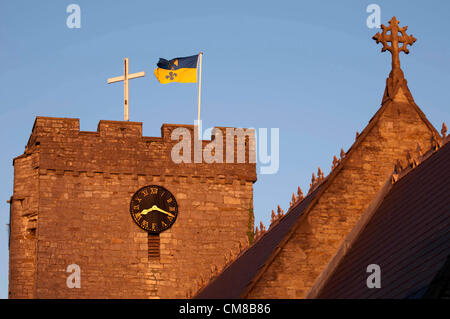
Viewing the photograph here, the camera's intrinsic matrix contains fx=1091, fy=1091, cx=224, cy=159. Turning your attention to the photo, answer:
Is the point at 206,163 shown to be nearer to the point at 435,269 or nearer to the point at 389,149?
the point at 389,149

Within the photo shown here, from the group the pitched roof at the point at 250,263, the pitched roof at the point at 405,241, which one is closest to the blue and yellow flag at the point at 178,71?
the pitched roof at the point at 250,263

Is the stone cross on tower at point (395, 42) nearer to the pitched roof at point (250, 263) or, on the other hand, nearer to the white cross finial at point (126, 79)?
the pitched roof at point (250, 263)

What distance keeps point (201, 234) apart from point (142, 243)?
6.91ft

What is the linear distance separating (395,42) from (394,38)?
4.6 inches

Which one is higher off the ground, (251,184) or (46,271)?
(251,184)

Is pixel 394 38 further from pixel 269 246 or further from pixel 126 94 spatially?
pixel 126 94

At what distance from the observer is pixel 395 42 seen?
24703 millimetres

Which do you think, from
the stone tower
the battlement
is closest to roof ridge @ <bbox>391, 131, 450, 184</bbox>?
the stone tower

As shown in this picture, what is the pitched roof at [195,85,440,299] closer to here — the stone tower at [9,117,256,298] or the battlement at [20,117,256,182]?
the stone tower at [9,117,256,298]

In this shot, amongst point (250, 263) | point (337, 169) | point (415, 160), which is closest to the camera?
point (415, 160)

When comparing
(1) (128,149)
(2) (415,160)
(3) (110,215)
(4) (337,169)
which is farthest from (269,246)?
(1) (128,149)
